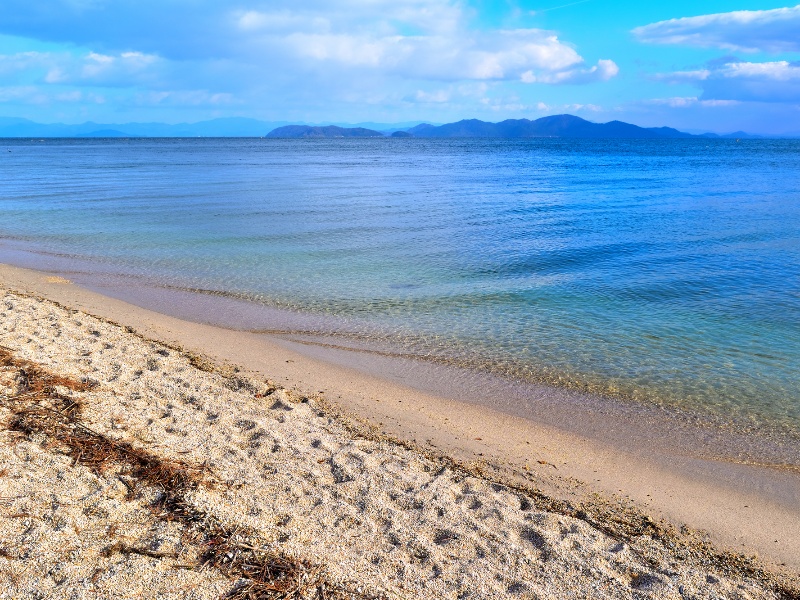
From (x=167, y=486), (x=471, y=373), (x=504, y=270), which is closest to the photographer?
(x=167, y=486)

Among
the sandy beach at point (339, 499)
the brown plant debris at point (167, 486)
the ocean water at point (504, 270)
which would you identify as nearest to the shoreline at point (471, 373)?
the ocean water at point (504, 270)

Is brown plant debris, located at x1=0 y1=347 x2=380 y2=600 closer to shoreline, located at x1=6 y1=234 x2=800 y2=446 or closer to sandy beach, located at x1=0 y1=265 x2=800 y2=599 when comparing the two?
sandy beach, located at x1=0 y1=265 x2=800 y2=599

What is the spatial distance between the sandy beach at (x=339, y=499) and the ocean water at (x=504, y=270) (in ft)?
6.74

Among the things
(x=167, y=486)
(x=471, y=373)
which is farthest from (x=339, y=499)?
(x=471, y=373)

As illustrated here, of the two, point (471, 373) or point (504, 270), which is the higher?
point (504, 270)

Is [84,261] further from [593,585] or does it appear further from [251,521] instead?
[593,585]

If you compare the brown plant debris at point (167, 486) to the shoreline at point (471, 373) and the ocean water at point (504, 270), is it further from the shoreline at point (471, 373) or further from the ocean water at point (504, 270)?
the ocean water at point (504, 270)

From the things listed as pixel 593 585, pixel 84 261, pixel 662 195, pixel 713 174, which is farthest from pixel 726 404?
pixel 713 174

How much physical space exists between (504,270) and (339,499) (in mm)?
10393

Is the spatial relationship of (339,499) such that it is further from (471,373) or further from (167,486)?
(471,373)

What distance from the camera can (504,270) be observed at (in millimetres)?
14531

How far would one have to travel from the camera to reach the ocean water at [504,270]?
8695 mm

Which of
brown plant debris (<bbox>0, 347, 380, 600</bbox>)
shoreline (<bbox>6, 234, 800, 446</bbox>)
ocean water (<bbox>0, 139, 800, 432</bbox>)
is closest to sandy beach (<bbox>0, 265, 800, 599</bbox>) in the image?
brown plant debris (<bbox>0, 347, 380, 600</bbox>)

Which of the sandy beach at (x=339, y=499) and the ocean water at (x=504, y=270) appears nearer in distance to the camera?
the sandy beach at (x=339, y=499)
